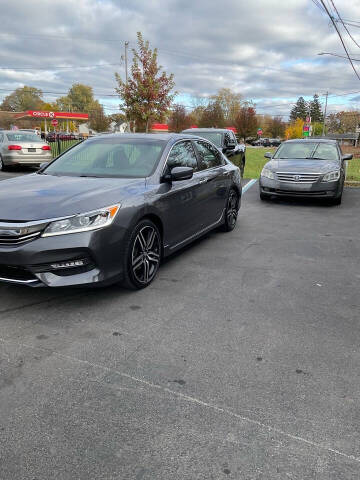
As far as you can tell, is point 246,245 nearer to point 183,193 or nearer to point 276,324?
point 183,193

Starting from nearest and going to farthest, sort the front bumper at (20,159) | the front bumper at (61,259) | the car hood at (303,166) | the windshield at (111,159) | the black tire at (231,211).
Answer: the front bumper at (61,259) < the windshield at (111,159) < the black tire at (231,211) < the car hood at (303,166) < the front bumper at (20,159)

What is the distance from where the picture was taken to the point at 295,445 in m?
2.15

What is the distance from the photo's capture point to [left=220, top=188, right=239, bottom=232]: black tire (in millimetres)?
6730

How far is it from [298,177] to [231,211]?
3.05 m

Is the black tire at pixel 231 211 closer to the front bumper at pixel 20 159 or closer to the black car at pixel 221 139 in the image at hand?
the black car at pixel 221 139

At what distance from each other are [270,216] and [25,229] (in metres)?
5.79

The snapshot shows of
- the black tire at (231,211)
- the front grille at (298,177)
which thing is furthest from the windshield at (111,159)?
the front grille at (298,177)

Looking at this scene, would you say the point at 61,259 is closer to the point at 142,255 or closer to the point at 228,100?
the point at 142,255

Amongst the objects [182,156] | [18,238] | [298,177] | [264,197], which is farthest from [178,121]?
[18,238]

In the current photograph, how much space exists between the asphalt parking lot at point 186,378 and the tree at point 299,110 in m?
155

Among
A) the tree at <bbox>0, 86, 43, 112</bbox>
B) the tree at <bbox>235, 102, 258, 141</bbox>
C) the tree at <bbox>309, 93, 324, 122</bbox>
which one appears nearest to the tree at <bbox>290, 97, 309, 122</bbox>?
the tree at <bbox>309, 93, 324, 122</bbox>

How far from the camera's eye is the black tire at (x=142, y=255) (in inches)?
156

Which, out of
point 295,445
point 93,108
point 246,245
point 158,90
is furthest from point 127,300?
point 93,108

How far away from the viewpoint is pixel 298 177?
30.2ft
